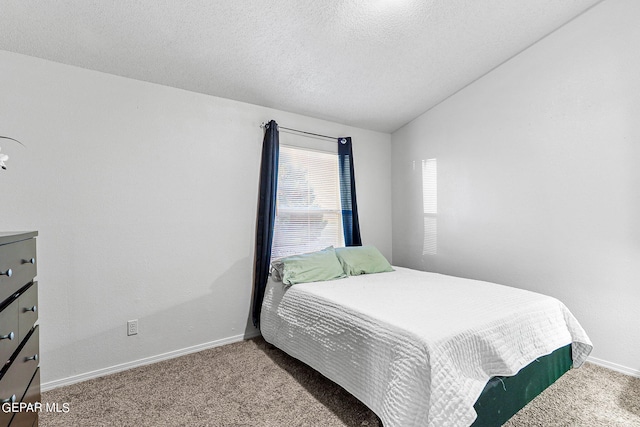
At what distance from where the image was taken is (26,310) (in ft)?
4.13

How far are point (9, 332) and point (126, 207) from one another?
4.47 feet

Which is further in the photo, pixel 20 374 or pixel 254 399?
pixel 254 399

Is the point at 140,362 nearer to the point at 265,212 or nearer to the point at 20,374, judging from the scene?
the point at 20,374

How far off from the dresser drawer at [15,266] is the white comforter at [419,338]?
1.48 meters

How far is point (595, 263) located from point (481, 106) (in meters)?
1.64

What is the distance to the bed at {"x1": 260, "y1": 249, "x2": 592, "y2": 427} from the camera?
54.1 inches

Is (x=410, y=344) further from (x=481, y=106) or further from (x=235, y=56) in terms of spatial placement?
(x=481, y=106)

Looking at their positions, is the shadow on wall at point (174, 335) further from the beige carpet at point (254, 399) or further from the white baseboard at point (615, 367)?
the white baseboard at point (615, 367)

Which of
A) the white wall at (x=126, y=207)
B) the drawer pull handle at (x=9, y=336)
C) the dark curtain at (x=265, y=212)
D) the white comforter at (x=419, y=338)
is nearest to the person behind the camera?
the drawer pull handle at (x=9, y=336)

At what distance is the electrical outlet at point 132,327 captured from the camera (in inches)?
90.2

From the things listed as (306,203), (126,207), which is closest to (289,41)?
(306,203)

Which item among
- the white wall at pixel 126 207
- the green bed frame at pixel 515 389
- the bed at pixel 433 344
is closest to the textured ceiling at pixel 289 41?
the white wall at pixel 126 207

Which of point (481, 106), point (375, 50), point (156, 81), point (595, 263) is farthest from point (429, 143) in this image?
point (156, 81)

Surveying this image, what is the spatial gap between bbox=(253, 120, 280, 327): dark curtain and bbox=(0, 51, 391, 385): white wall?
0.08 m
